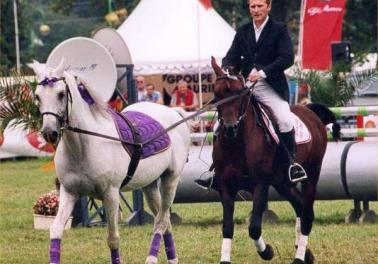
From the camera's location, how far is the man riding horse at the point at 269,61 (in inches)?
446

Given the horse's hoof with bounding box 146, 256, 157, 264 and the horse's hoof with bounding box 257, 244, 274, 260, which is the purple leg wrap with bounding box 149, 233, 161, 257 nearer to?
the horse's hoof with bounding box 146, 256, 157, 264

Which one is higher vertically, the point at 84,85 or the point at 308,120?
the point at 84,85

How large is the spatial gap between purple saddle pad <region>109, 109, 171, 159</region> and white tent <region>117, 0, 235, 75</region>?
18.8 meters

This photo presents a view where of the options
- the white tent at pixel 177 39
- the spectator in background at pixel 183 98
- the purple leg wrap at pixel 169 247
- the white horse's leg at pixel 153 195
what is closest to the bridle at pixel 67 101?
the white horse's leg at pixel 153 195

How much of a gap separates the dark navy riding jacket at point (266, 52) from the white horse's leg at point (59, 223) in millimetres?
2010

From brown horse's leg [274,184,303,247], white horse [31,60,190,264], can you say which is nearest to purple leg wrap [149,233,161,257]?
white horse [31,60,190,264]

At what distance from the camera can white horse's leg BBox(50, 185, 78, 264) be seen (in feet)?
33.9

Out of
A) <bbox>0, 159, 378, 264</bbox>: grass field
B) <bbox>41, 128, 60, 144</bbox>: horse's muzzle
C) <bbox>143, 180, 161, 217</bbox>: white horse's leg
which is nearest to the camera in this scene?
<bbox>41, 128, 60, 144</bbox>: horse's muzzle

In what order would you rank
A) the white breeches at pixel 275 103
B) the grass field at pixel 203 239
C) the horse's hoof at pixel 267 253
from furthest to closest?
the grass field at pixel 203 239
the horse's hoof at pixel 267 253
the white breeches at pixel 275 103

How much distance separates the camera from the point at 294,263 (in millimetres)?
11633

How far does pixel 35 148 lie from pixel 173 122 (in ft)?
56.6

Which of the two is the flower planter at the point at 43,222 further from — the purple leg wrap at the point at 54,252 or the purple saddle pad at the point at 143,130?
the purple leg wrap at the point at 54,252

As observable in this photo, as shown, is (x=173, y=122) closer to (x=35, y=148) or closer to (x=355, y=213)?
(x=355, y=213)

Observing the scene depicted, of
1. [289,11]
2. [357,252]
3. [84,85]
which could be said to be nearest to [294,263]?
[357,252]
